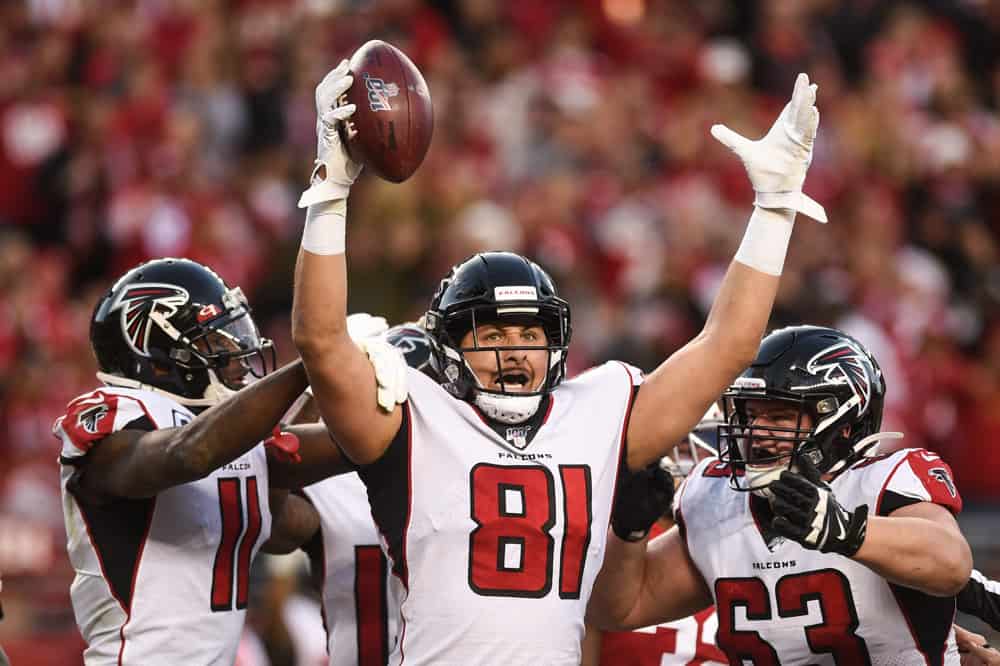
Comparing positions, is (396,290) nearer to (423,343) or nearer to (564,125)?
(564,125)

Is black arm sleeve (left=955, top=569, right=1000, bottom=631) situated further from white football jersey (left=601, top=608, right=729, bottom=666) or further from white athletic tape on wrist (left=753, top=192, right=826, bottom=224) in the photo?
white athletic tape on wrist (left=753, top=192, right=826, bottom=224)

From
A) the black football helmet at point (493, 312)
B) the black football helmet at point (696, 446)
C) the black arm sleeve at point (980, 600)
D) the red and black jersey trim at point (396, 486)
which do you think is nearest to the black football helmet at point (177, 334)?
→ the black football helmet at point (493, 312)

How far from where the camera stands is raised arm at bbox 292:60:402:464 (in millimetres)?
3479

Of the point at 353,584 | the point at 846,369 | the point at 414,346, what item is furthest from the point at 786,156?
the point at 353,584

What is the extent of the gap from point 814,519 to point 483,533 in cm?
75

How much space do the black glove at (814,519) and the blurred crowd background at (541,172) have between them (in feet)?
15.4

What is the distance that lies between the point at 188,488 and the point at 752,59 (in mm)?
8331

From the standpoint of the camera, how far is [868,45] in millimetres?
11891

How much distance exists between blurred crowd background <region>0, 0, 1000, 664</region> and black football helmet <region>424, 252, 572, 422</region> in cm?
470

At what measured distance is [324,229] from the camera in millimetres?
3516

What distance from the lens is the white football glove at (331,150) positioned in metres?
3.53

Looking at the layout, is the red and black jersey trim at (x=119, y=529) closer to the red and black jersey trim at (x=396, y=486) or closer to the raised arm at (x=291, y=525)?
the raised arm at (x=291, y=525)

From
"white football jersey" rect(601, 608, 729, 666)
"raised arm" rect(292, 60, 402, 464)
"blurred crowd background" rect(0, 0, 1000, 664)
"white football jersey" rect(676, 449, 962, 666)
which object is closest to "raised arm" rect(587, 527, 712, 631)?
"white football jersey" rect(676, 449, 962, 666)

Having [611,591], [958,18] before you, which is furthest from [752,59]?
[611,591]
